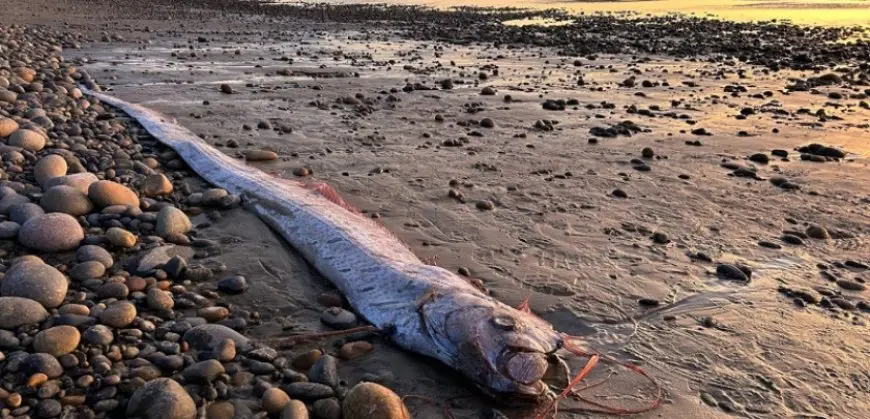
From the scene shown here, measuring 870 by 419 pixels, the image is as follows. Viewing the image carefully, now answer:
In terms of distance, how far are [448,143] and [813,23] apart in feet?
80.3

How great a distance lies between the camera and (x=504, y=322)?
3590mm

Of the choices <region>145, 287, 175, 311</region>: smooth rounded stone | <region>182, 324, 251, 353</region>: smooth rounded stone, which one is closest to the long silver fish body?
<region>182, 324, 251, 353</region>: smooth rounded stone

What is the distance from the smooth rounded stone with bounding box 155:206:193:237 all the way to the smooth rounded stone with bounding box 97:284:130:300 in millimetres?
1090

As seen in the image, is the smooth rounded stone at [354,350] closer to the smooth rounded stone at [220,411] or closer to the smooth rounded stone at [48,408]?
the smooth rounded stone at [220,411]

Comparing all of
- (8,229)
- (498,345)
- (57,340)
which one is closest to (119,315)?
(57,340)

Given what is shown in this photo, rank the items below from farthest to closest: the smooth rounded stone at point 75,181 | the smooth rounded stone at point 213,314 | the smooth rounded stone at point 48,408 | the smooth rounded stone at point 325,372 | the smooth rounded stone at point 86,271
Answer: the smooth rounded stone at point 75,181
the smooth rounded stone at point 86,271
the smooth rounded stone at point 213,314
the smooth rounded stone at point 325,372
the smooth rounded stone at point 48,408

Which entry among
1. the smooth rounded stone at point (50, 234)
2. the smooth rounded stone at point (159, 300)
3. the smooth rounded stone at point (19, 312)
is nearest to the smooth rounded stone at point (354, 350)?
the smooth rounded stone at point (159, 300)

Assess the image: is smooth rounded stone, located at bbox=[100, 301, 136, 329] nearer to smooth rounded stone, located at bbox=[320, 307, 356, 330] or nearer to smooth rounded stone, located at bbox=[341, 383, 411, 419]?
smooth rounded stone, located at bbox=[320, 307, 356, 330]

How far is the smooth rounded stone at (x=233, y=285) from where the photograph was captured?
4.69 m

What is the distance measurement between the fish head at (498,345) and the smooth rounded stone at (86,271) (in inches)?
99.9

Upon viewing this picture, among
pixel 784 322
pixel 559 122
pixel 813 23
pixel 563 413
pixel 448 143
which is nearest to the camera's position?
pixel 563 413

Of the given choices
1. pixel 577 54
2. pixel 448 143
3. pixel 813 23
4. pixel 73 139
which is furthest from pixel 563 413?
pixel 813 23

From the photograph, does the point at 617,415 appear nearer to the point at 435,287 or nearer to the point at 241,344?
the point at 435,287

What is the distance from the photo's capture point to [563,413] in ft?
11.5
